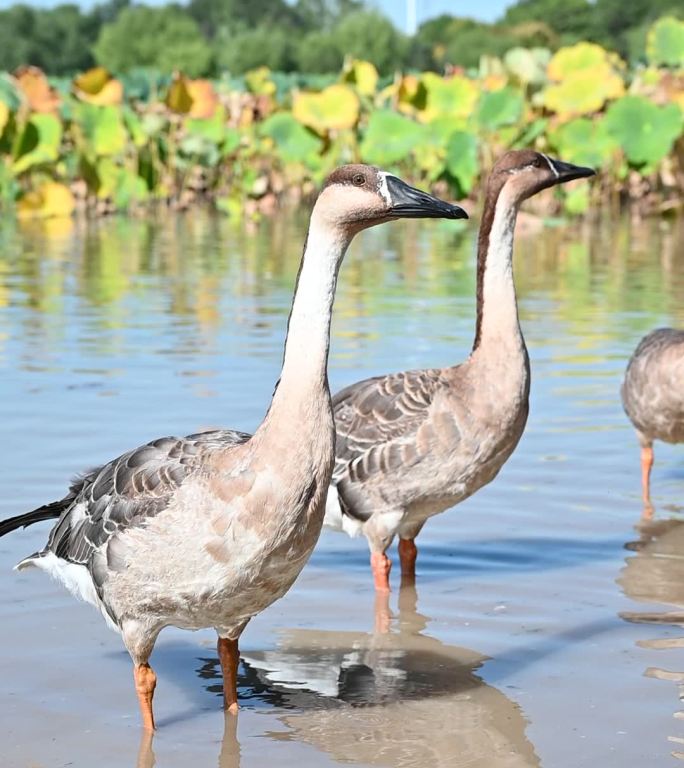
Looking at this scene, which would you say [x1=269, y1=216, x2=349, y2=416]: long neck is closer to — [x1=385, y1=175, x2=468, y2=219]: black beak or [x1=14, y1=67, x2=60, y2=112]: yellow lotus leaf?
[x1=385, y1=175, x2=468, y2=219]: black beak

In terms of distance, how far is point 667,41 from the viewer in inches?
1124

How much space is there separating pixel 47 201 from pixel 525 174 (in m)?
19.3

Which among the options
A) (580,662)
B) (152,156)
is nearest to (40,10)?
(152,156)

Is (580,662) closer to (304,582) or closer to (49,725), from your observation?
(304,582)

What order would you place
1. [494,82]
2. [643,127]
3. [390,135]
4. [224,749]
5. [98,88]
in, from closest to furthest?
[224,749], [643,127], [390,135], [98,88], [494,82]

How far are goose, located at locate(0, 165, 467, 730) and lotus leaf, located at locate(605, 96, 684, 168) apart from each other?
19.6m

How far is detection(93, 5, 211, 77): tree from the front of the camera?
59.5 m

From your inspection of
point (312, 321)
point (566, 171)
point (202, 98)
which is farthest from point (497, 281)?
point (202, 98)

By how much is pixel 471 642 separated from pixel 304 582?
38.9 inches

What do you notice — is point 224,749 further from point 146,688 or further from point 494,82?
point 494,82

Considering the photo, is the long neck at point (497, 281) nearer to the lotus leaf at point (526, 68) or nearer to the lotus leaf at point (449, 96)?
the lotus leaf at point (526, 68)

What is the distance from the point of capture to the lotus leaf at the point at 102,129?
25625 millimetres

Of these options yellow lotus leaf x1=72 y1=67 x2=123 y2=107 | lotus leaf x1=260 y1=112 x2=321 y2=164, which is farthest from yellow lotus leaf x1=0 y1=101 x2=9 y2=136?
lotus leaf x1=260 y1=112 x2=321 y2=164

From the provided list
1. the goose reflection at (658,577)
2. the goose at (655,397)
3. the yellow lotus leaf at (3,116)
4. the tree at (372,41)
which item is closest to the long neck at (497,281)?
the goose reflection at (658,577)
